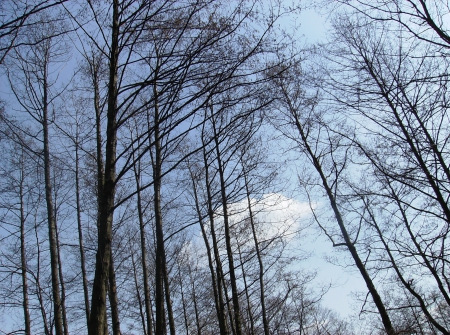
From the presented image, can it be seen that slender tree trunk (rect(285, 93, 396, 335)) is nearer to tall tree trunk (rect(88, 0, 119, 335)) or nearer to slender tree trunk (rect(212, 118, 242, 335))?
slender tree trunk (rect(212, 118, 242, 335))

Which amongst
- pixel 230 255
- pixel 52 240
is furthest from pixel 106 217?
pixel 52 240

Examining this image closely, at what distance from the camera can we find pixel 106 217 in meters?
2.60

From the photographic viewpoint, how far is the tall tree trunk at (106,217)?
233 cm

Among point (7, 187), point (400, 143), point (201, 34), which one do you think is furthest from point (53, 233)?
point (400, 143)

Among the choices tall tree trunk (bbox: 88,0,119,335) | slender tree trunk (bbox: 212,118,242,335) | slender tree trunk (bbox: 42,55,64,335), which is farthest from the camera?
slender tree trunk (bbox: 42,55,64,335)

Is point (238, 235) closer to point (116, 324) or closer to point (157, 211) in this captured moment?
point (157, 211)

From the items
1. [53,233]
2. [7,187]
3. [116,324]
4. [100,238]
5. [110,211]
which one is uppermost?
[7,187]

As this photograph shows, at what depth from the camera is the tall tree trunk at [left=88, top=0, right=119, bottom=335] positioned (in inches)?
91.8

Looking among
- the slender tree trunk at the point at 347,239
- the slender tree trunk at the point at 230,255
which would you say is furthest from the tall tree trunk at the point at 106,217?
the slender tree trunk at the point at 347,239

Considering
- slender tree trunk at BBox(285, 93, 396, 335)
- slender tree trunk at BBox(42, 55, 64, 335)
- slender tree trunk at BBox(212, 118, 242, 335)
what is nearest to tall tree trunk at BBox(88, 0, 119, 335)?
slender tree trunk at BBox(212, 118, 242, 335)

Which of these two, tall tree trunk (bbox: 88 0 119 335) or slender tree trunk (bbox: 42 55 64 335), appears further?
slender tree trunk (bbox: 42 55 64 335)

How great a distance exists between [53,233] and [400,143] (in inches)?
305

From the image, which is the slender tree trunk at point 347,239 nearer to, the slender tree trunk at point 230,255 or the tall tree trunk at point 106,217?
the slender tree trunk at point 230,255

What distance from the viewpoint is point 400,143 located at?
5.71 meters
